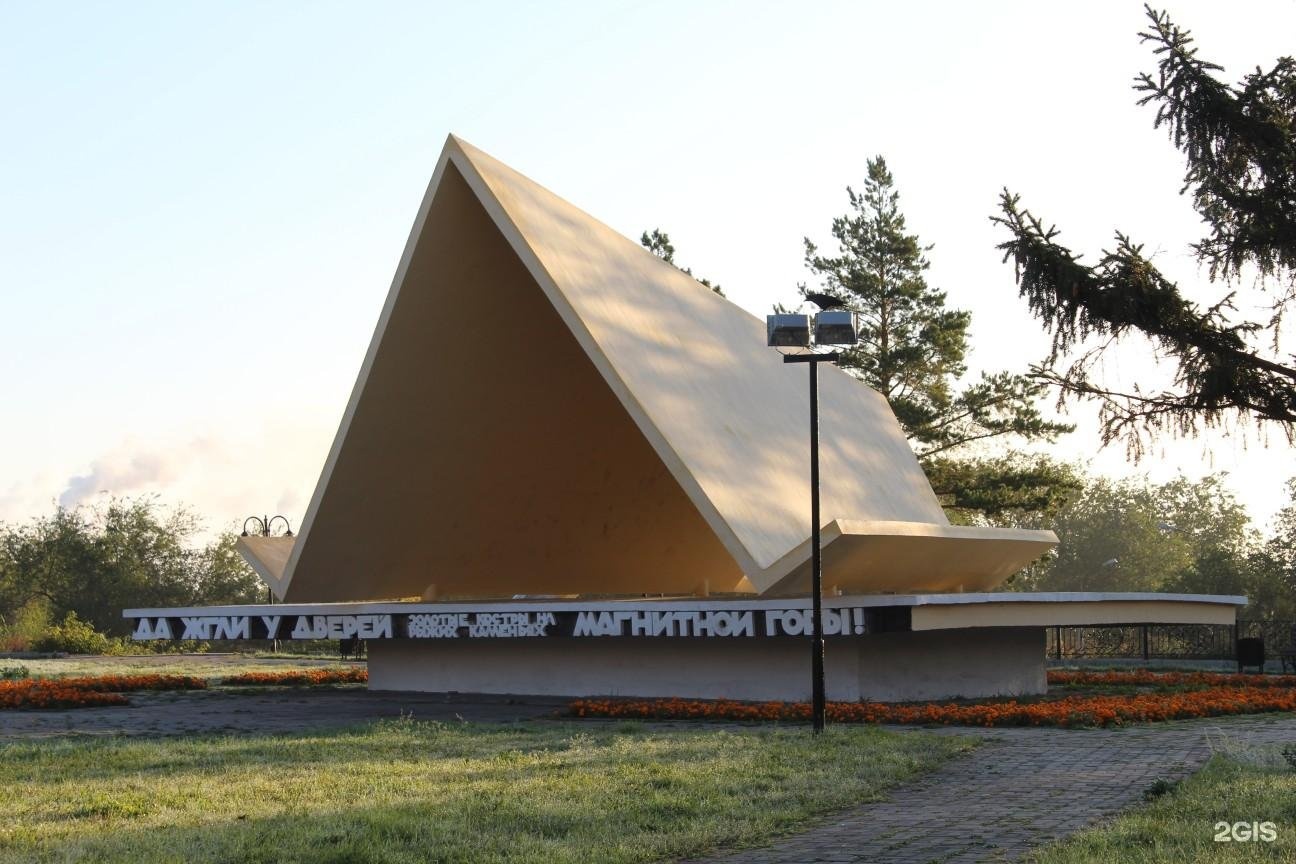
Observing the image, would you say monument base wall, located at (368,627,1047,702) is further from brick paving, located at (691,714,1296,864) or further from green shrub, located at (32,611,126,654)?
green shrub, located at (32,611,126,654)

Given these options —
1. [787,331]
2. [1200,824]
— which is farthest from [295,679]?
[1200,824]

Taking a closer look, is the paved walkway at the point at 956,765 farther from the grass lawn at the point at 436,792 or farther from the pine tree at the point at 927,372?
the pine tree at the point at 927,372

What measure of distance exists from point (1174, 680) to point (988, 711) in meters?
9.98

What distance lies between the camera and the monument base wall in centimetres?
1997

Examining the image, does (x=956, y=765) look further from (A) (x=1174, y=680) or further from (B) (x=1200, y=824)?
(A) (x=1174, y=680)

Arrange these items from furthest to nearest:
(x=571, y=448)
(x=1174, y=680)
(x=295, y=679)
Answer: (x=571, y=448)
(x=295, y=679)
(x=1174, y=680)

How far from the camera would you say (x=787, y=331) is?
1473cm

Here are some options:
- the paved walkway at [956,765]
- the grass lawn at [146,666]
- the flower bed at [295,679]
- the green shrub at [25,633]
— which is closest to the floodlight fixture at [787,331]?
the paved walkway at [956,765]

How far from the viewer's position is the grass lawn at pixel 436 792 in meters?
8.21

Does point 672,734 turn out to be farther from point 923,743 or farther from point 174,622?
point 174,622

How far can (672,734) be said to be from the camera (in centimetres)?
1486

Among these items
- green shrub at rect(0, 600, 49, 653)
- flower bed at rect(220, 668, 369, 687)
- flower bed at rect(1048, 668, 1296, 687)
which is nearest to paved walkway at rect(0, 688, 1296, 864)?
flower bed at rect(220, 668, 369, 687)

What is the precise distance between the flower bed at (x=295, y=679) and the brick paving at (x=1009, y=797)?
1601cm

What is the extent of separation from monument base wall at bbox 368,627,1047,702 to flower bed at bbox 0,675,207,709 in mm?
3876
